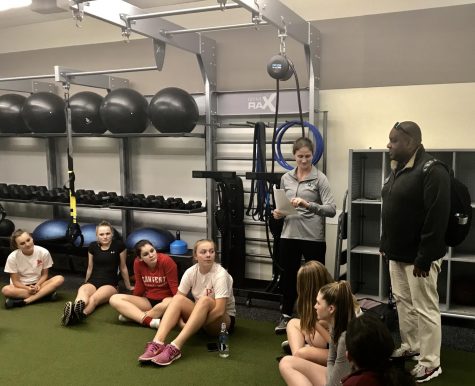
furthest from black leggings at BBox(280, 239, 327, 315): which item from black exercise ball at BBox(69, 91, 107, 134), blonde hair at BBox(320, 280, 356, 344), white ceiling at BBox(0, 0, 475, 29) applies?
black exercise ball at BBox(69, 91, 107, 134)

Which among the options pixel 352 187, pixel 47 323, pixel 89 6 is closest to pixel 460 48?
pixel 352 187

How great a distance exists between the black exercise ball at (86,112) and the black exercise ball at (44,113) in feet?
0.75

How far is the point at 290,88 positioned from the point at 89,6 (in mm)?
2201

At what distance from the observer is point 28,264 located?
4.54 meters

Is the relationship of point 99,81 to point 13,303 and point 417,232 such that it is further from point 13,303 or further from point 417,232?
point 417,232

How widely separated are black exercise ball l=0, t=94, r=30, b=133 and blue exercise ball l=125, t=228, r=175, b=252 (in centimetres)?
192

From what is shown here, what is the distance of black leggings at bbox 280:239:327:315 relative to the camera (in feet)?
12.1

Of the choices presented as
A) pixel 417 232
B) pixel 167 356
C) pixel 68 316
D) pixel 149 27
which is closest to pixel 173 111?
pixel 149 27

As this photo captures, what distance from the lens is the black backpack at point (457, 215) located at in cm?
278

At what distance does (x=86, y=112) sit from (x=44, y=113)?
0.51m

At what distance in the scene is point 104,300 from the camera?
4348 millimetres

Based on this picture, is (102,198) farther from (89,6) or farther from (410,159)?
(410,159)

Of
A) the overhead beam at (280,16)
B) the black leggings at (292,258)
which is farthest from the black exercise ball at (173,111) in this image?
the black leggings at (292,258)

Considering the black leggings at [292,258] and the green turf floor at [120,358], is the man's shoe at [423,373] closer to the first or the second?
the green turf floor at [120,358]
